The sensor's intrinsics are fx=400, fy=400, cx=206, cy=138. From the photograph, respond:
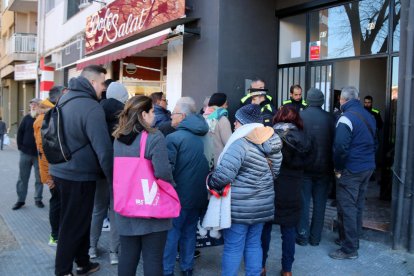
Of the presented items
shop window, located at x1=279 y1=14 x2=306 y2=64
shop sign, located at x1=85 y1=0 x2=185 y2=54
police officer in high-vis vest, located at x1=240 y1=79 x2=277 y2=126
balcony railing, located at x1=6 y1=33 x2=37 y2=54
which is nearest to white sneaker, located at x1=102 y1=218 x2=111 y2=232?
police officer in high-vis vest, located at x1=240 y1=79 x2=277 y2=126

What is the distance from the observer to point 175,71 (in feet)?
26.8

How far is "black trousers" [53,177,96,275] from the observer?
362 cm

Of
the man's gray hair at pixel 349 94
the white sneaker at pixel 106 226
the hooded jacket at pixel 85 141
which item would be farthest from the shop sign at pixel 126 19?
the hooded jacket at pixel 85 141

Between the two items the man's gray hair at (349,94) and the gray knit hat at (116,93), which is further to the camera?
the man's gray hair at (349,94)

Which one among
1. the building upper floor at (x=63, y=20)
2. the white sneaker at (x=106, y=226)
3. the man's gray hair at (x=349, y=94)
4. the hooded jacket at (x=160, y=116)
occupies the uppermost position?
the building upper floor at (x=63, y=20)

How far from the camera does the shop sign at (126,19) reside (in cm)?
726

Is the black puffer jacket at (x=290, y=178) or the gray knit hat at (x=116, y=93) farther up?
the gray knit hat at (x=116, y=93)

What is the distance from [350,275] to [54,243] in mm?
3455

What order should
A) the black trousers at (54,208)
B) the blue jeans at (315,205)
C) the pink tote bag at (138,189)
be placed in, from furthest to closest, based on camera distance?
the blue jeans at (315,205) < the black trousers at (54,208) < the pink tote bag at (138,189)

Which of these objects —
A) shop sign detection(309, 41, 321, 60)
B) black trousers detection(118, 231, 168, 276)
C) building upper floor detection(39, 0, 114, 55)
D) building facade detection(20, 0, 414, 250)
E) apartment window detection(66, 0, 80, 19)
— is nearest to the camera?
black trousers detection(118, 231, 168, 276)

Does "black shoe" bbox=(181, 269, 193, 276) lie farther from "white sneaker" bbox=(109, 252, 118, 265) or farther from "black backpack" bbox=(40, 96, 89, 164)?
"black backpack" bbox=(40, 96, 89, 164)

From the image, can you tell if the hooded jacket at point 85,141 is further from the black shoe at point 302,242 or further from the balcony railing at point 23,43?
the balcony railing at point 23,43

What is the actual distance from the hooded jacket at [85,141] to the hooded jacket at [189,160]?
0.59m

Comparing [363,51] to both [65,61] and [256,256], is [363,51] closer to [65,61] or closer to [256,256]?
[256,256]
